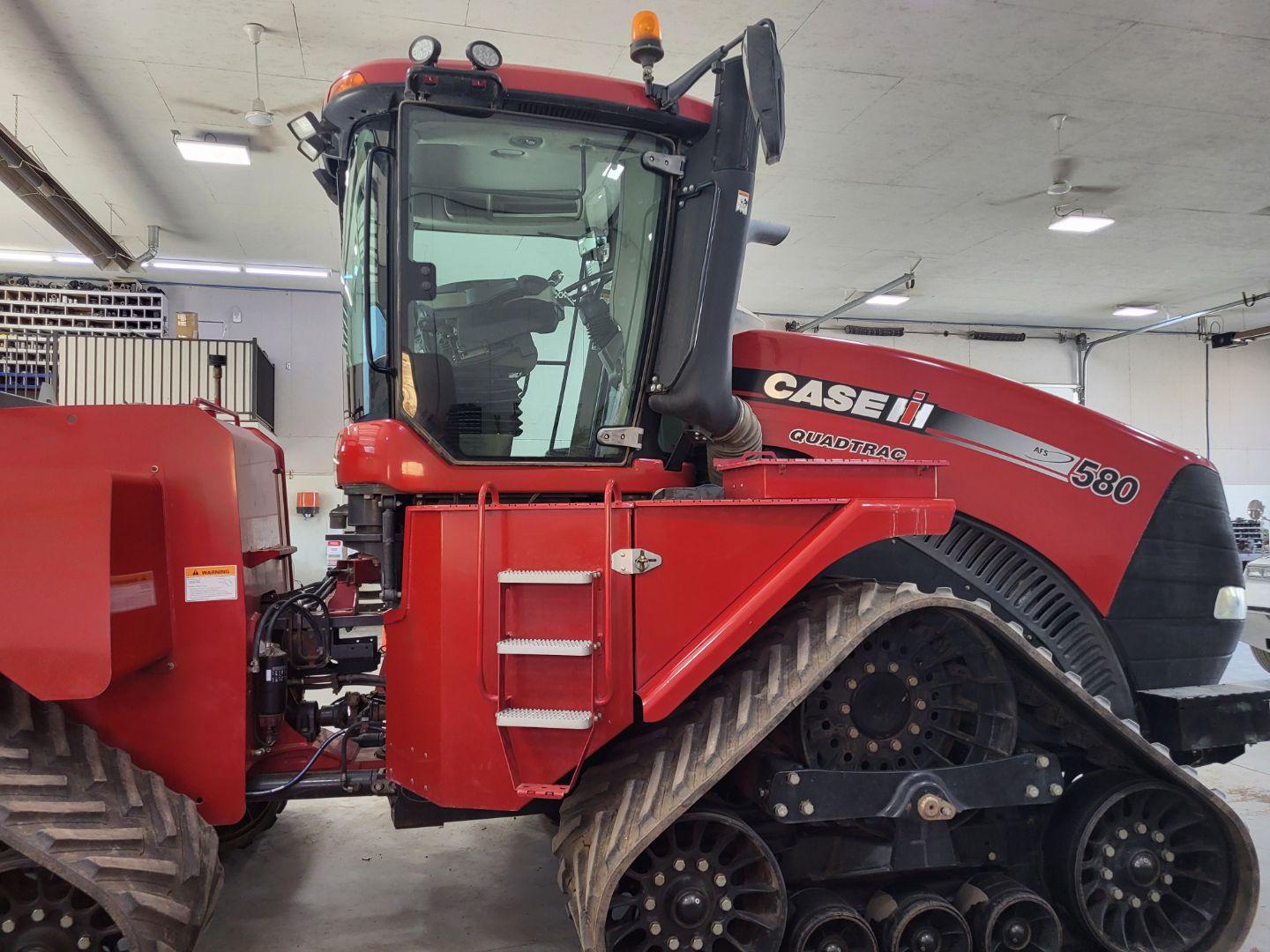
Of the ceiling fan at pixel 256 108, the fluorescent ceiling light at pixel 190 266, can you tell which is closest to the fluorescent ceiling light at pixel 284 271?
the fluorescent ceiling light at pixel 190 266

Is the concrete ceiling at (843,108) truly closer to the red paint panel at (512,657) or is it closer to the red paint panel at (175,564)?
the red paint panel at (175,564)

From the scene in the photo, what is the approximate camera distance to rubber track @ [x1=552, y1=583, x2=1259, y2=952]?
2217 mm

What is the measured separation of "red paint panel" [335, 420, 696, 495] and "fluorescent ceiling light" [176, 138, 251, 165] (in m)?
6.31

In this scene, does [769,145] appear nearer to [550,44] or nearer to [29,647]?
[29,647]

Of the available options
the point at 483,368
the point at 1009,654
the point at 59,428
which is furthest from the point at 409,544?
the point at 1009,654

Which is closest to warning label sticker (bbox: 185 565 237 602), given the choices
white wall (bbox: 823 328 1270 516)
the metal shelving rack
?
the metal shelving rack

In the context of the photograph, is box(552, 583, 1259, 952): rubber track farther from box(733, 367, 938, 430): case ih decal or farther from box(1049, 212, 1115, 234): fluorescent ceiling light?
box(1049, 212, 1115, 234): fluorescent ceiling light

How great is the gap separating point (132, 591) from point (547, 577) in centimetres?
120

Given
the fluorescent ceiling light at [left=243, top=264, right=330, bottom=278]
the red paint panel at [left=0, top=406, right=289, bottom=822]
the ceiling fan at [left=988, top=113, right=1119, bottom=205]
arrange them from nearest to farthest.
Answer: the red paint panel at [left=0, top=406, right=289, bottom=822] → the ceiling fan at [left=988, top=113, right=1119, bottom=205] → the fluorescent ceiling light at [left=243, top=264, right=330, bottom=278]

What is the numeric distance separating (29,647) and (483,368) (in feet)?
4.75

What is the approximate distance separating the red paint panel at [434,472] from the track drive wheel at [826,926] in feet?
4.36

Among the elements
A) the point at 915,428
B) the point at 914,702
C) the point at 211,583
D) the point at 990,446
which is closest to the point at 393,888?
the point at 211,583

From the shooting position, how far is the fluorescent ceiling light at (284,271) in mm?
11391

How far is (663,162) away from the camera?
9.00 feet
